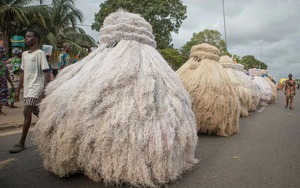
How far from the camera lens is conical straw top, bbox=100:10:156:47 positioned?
151 inches

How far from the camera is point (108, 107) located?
10.7ft

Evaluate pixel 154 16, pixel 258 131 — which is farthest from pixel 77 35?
pixel 258 131

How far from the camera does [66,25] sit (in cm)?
2467

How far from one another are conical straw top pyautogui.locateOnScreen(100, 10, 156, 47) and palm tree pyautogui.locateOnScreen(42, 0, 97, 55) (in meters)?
18.6

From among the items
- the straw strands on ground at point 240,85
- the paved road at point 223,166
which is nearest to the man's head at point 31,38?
the paved road at point 223,166

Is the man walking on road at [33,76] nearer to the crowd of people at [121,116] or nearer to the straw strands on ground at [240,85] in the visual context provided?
the crowd of people at [121,116]

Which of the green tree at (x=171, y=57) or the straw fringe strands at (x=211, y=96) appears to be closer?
the straw fringe strands at (x=211, y=96)

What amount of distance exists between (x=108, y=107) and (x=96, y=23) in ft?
76.8

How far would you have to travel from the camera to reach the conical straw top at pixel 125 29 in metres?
3.83

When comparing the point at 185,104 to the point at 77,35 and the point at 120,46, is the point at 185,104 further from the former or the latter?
the point at 77,35

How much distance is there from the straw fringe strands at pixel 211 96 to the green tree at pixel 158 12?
16.7m

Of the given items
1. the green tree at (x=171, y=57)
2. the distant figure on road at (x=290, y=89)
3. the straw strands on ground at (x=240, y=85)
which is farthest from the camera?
the green tree at (x=171, y=57)

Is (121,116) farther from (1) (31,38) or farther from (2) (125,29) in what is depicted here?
(1) (31,38)

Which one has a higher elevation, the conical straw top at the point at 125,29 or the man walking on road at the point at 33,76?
the conical straw top at the point at 125,29
